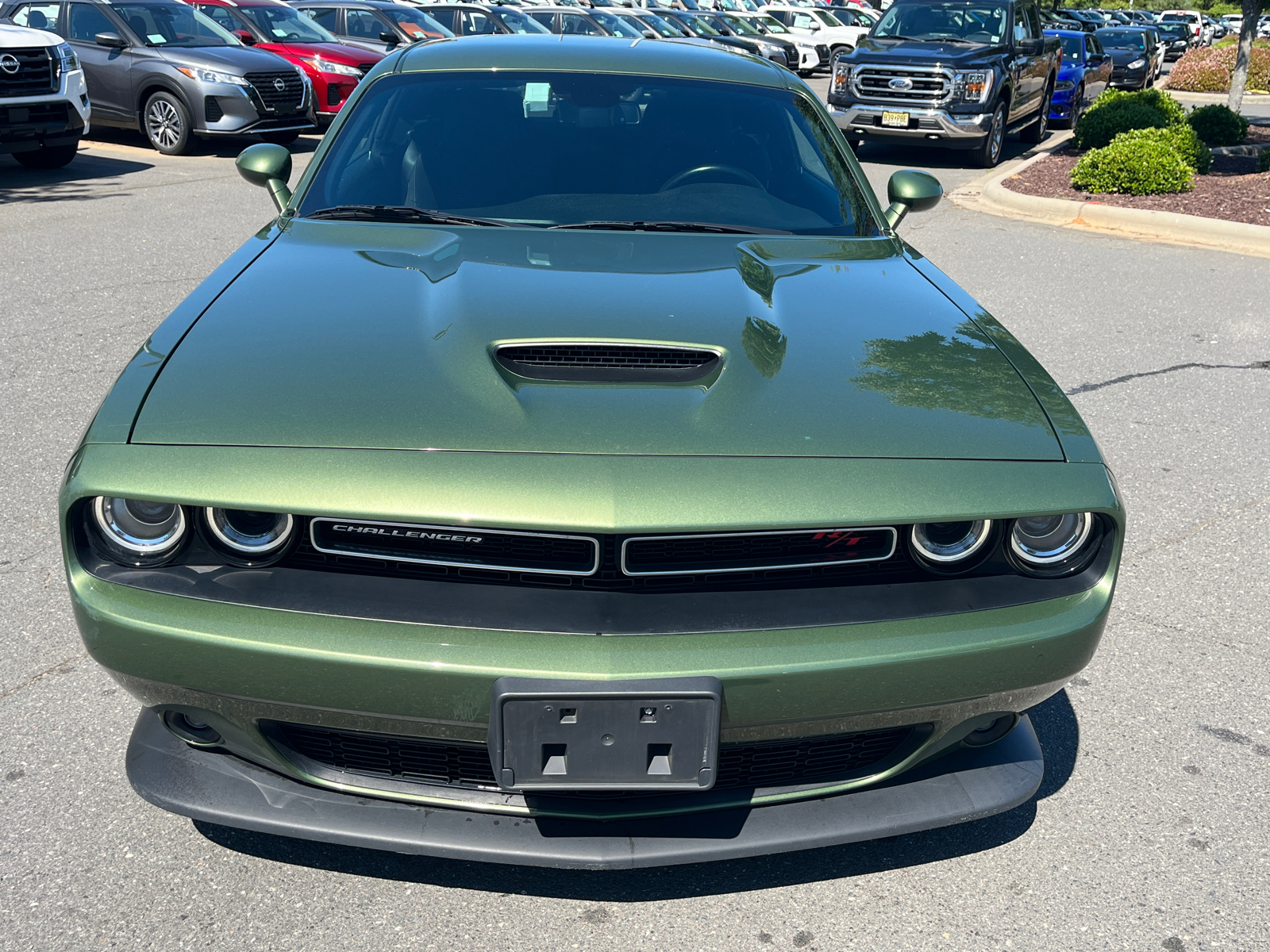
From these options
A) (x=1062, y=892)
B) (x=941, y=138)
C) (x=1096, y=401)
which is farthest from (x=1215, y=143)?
(x=1062, y=892)

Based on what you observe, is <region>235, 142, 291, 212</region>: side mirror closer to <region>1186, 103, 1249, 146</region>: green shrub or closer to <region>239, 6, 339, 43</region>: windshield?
<region>239, 6, 339, 43</region>: windshield

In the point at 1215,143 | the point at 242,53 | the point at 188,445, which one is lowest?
the point at 1215,143

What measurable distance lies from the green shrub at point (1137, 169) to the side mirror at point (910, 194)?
8254 mm

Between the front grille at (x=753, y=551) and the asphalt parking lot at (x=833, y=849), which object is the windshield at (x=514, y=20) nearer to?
the asphalt parking lot at (x=833, y=849)

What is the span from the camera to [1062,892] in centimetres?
242

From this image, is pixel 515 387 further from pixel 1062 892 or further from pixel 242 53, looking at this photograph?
pixel 242 53

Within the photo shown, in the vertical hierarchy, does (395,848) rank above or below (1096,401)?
above

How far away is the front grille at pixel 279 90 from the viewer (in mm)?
12766

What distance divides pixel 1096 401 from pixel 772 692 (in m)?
4.24

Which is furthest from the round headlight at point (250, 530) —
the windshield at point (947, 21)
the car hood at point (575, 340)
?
the windshield at point (947, 21)

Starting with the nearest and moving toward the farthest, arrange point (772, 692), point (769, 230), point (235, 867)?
point (772, 692)
point (235, 867)
point (769, 230)

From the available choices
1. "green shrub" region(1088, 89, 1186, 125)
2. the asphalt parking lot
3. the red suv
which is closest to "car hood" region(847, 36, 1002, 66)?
"green shrub" region(1088, 89, 1186, 125)

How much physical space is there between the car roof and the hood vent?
173 centimetres

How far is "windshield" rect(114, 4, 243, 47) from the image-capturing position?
12.9 metres
